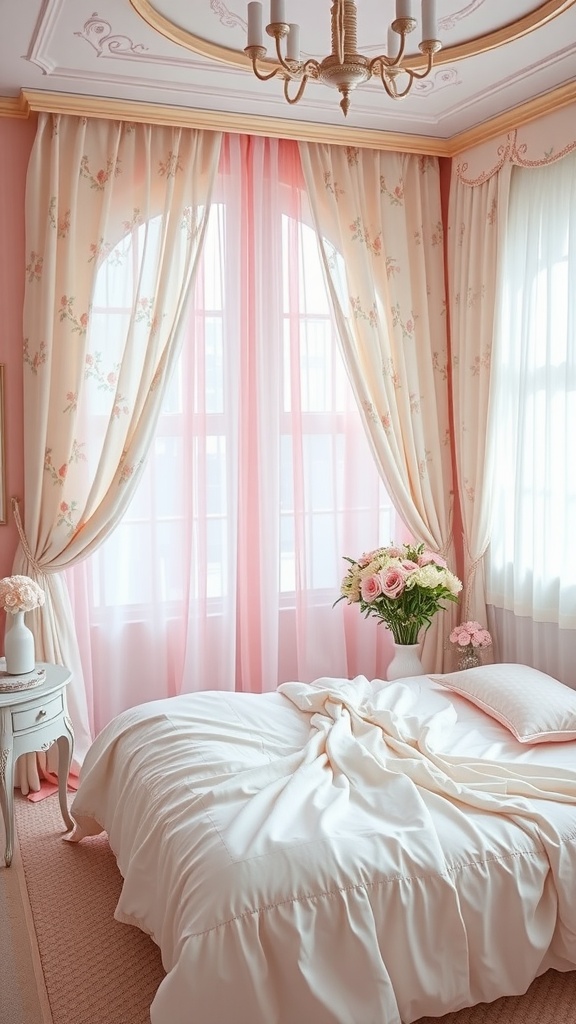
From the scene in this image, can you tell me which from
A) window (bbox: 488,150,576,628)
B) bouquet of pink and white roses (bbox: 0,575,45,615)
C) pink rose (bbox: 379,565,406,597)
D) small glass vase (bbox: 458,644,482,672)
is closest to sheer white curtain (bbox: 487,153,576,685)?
window (bbox: 488,150,576,628)

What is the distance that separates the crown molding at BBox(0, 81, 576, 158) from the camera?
365cm

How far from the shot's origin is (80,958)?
2633 mm

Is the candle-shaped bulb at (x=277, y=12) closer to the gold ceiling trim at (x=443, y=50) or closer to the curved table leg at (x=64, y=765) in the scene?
the gold ceiling trim at (x=443, y=50)

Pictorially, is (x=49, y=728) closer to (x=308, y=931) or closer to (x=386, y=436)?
(x=308, y=931)

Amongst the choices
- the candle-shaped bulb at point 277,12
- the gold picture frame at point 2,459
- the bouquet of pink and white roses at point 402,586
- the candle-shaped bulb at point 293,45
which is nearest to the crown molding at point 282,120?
the gold picture frame at point 2,459

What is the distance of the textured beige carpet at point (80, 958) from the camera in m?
2.39

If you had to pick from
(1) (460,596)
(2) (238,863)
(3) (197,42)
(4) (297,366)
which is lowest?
(2) (238,863)

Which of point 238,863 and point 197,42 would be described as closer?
point 238,863

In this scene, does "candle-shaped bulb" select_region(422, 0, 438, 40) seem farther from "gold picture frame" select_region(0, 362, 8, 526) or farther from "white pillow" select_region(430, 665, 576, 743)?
"gold picture frame" select_region(0, 362, 8, 526)

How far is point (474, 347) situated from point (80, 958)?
3061 mm

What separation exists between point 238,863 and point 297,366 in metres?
2.64

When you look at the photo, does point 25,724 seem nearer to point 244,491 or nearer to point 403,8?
point 244,491

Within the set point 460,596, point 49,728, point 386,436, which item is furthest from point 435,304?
point 49,728

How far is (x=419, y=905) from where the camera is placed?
218 cm
